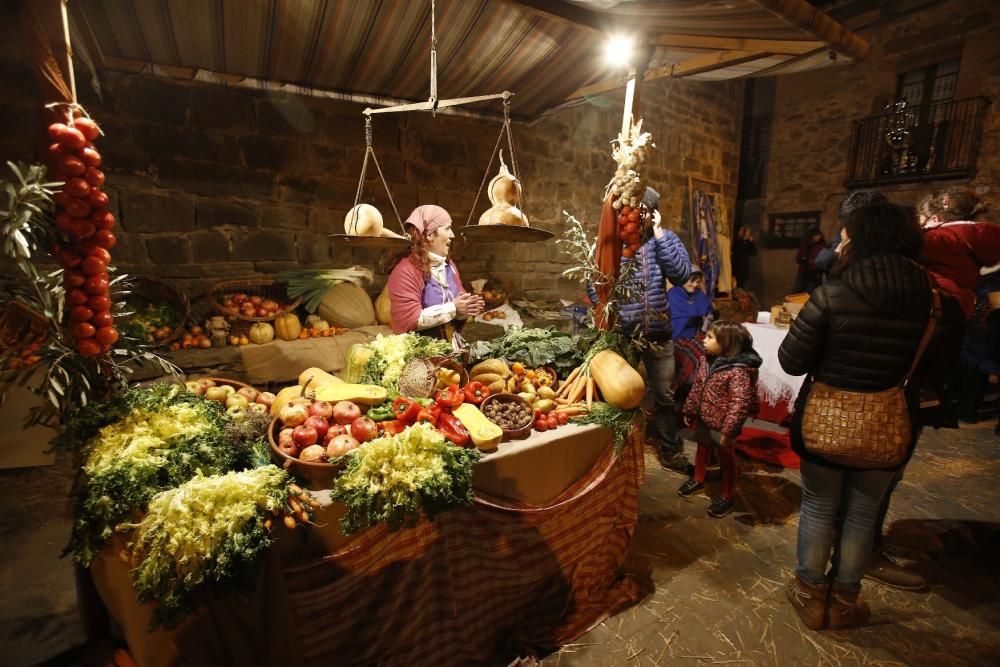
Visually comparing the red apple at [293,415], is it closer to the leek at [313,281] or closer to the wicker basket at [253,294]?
the wicker basket at [253,294]

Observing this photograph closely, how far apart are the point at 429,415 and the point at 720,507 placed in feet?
8.34

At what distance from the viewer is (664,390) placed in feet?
13.4

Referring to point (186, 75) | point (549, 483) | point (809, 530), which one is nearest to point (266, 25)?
point (186, 75)

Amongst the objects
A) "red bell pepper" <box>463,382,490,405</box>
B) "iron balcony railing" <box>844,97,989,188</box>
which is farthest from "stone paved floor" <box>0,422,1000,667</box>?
"iron balcony railing" <box>844,97,989,188</box>

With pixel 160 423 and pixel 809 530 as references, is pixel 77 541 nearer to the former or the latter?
pixel 160 423

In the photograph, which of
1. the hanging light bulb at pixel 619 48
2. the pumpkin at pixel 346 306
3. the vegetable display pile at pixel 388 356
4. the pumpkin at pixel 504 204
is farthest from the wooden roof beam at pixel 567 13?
the pumpkin at pixel 346 306

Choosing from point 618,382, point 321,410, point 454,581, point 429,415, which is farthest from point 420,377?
point 618,382

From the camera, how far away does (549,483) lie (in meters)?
2.50

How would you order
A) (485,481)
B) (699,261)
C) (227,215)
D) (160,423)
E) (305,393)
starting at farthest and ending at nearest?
1. (699,261)
2. (227,215)
3. (305,393)
4. (485,481)
5. (160,423)

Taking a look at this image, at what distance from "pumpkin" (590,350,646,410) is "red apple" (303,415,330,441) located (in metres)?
1.48

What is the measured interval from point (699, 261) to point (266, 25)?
307 inches

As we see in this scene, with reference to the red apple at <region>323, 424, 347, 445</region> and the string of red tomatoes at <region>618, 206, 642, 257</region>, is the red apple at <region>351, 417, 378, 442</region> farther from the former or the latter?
the string of red tomatoes at <region>618, 206, 642, 257</region>

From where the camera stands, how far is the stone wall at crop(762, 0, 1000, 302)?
8.29 metres

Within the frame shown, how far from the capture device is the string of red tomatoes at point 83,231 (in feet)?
5.49
